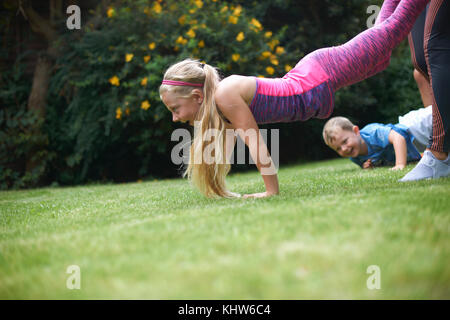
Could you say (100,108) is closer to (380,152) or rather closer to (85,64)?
(85,64)

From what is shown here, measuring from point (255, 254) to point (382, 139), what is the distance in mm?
3377

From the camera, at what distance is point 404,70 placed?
7.59m

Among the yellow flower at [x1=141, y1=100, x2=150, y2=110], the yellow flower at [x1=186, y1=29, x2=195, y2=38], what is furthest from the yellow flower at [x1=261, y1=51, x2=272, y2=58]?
the yellow flower at [x1=141, y1=100, x2=150, y2=110]

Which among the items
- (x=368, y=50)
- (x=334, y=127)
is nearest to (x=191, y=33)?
(x=334, y=127)

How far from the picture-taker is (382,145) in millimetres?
4195

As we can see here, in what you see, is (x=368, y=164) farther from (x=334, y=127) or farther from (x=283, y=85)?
(x=283, y=85)

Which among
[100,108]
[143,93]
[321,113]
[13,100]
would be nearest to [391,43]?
[321,113]

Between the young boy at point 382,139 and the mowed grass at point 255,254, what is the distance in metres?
2.24

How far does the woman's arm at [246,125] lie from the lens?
8.14 ft

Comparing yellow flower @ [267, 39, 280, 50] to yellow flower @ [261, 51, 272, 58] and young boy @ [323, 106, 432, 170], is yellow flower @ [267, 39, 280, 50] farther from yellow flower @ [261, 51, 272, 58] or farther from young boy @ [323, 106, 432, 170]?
young boy @ [323, 106, 432, 170]

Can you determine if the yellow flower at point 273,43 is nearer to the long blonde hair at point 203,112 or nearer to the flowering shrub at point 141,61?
the flowering shrub at point 141,61

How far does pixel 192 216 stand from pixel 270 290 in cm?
95

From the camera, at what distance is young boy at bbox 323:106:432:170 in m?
3.95

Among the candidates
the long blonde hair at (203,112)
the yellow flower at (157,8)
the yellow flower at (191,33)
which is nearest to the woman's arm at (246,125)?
the long blonde hair at (203,112)
